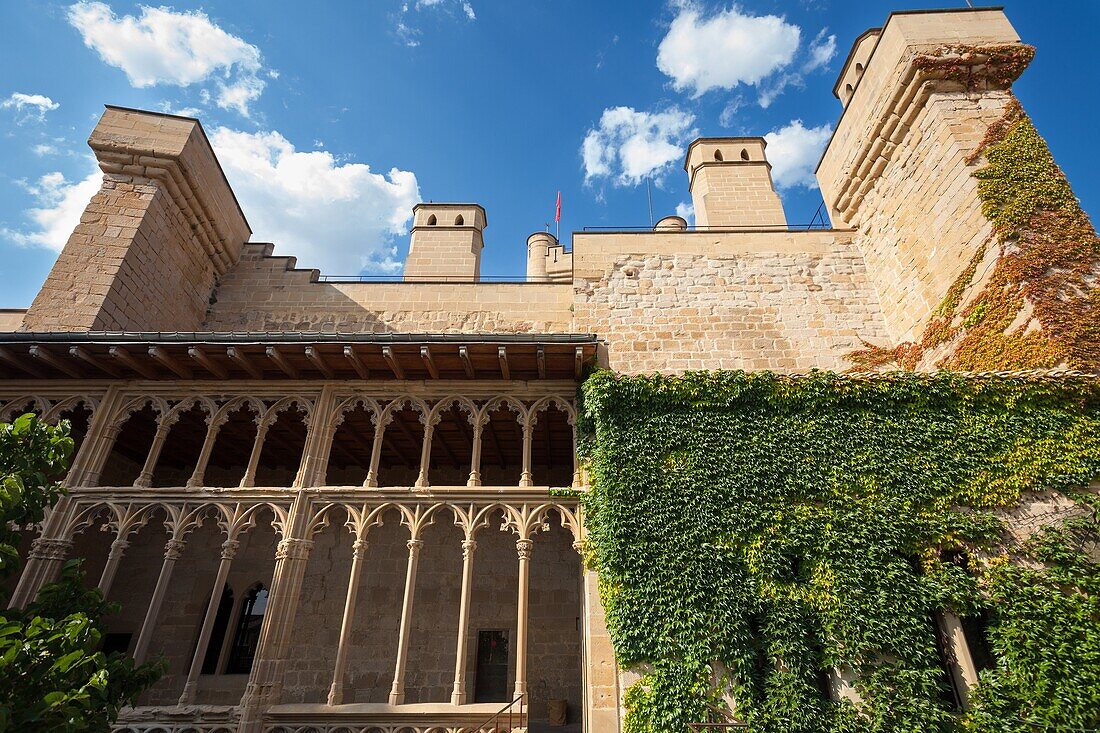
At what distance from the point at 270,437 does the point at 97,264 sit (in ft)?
15.0

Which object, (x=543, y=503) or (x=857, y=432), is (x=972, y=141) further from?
(x=543, y=503)

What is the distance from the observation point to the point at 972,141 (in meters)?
9.41

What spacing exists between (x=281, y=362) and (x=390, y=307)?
168 inches

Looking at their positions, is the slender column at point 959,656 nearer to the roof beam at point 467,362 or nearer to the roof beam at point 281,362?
the roof beam at point 467,362

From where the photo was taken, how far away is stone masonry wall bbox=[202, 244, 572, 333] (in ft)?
41.1

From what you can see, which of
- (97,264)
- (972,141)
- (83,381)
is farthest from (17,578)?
(972,141)

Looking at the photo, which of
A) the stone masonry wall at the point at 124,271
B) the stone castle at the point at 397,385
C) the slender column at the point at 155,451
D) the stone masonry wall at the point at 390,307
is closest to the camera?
the stone castle at the point at 397,385

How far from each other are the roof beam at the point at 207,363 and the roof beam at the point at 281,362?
0.96 metres

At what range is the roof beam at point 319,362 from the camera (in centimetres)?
859

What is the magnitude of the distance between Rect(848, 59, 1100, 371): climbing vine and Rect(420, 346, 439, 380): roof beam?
8.48 m

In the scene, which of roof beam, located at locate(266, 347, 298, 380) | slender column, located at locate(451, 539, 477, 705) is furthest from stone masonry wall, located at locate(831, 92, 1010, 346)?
roof beam, located at locate(266, 347, 298, 380)

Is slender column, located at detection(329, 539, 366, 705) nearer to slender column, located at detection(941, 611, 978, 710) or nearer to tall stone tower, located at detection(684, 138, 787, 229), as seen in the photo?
slender column, located at detection(941, 611, 978, 710)

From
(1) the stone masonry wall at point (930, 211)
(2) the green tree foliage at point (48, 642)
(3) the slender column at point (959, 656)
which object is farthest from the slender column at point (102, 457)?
(1) the stone masonry wall at point (930, 211)

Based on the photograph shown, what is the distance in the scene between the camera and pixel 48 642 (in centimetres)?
474
